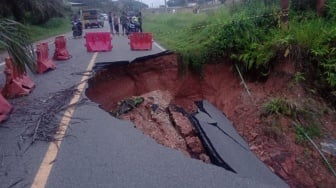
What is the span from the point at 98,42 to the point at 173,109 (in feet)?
31.6

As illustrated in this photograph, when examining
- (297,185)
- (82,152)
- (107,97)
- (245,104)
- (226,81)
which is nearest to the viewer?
(82,152)

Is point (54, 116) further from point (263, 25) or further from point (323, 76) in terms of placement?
point (263, 25)

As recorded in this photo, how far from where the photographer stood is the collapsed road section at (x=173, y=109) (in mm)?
5973

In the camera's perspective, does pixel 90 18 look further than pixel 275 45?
Yes

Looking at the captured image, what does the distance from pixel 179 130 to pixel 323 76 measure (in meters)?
3.62

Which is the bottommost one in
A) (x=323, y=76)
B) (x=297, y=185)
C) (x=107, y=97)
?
(x=297, y=185)

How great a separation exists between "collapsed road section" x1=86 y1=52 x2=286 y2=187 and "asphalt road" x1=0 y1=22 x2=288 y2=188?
65cm

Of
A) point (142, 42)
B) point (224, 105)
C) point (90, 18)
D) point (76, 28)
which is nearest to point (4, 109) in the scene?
point (224, 105)

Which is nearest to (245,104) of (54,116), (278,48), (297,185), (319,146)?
(278,48)

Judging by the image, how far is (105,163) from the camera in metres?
4.75

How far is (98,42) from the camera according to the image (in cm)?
1709

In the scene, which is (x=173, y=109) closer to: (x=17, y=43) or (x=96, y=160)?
(x=17, y=43)

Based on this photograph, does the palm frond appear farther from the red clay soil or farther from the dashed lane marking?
the red clay soil

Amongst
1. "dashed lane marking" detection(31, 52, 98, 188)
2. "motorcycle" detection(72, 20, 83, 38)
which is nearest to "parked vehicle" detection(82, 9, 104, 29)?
"motorcycle" detection(72, 20, 83, 38)
